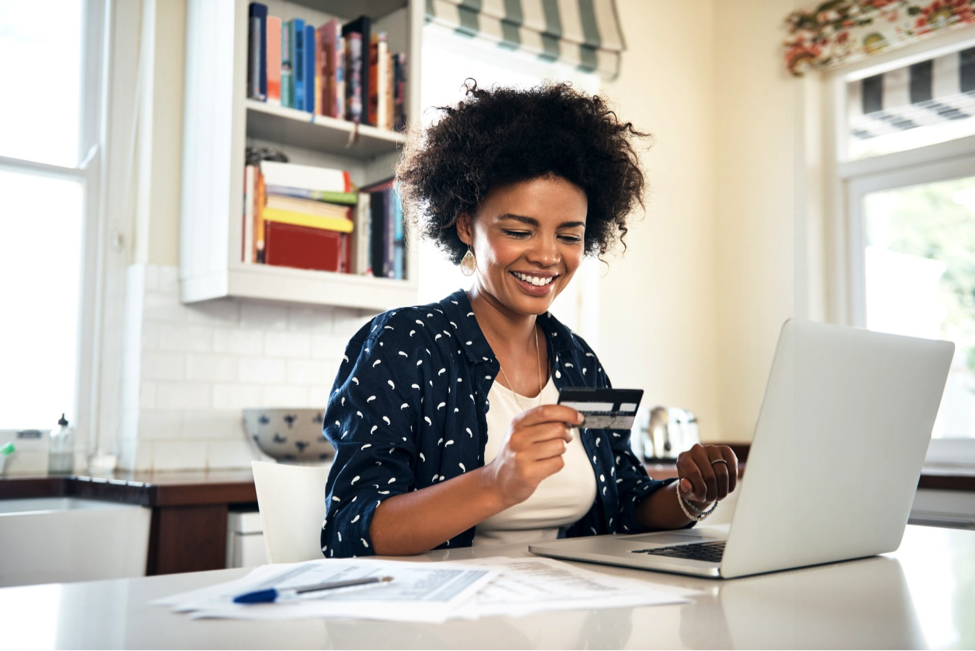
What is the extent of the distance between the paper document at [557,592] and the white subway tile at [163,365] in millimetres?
1848

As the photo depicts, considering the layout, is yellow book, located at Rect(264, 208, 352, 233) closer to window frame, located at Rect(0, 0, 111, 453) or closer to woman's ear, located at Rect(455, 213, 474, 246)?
window frame, located at Rect(0, 0, 111, 453)

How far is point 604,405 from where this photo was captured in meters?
1.02

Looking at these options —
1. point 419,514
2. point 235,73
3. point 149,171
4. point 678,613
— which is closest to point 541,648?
point 678,613

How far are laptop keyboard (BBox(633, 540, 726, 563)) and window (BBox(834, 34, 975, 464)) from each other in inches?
100

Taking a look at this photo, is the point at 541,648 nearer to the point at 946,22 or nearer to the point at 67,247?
the point at 67,247

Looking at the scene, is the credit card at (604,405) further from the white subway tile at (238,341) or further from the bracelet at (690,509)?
the white subway tile at (238,341)

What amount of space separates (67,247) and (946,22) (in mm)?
3260

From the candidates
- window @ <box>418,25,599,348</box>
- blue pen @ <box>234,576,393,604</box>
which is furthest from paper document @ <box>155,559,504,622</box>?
window @ <box>418,25,599,348</box>

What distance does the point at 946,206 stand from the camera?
355 cm

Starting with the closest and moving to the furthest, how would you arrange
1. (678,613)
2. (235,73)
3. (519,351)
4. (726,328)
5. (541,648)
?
(541,648) → (678,613) → (519,351) → (235,73) → (726,328)

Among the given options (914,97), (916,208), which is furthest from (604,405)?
(914,97)

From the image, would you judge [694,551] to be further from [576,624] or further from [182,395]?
[182,395]

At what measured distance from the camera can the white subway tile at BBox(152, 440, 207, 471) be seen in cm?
255

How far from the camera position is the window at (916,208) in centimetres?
349
